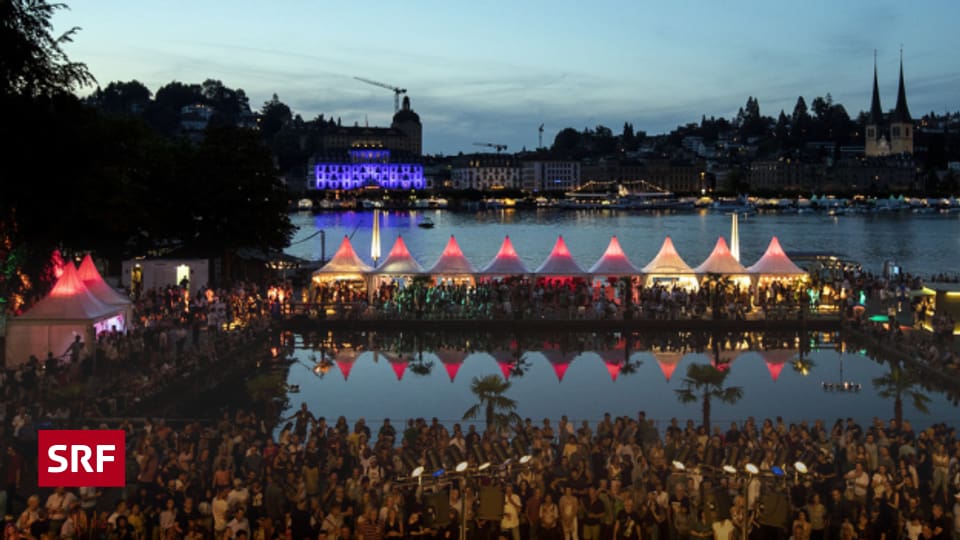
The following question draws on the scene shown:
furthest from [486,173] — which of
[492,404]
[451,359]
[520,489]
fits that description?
[520,489]

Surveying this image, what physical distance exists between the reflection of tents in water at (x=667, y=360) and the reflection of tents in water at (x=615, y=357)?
71cm

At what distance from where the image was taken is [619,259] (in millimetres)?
26859

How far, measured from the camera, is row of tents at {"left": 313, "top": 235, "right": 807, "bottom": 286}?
2667 cm

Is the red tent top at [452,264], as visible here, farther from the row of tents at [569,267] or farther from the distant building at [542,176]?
the distant building at [542,176]

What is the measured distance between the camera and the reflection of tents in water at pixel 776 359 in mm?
20016

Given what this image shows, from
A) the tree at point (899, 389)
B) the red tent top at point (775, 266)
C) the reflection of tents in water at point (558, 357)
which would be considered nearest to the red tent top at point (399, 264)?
the reflection of tents in water at point (558, 357)

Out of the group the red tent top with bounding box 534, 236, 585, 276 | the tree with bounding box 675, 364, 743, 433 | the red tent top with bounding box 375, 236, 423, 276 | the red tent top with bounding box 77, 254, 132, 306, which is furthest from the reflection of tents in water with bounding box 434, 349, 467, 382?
the red tent top with bounding box 77, 254, 132, 306

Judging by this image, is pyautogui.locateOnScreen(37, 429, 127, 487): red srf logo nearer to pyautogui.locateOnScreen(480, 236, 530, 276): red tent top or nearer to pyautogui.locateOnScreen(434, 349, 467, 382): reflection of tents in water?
pyautogui.locateOnScreen(434, 349, 467, 382): reflection of tents in water

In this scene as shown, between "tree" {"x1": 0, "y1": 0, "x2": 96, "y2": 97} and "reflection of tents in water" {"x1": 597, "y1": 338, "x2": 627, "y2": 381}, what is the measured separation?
11322 millimetres

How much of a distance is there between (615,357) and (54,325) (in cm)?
1119

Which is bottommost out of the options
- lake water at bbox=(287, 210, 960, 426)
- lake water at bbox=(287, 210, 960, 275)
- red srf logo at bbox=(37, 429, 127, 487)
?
lake water at bbox=(287, 210, 960, 426)

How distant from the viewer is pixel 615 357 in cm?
2158

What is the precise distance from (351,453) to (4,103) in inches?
335

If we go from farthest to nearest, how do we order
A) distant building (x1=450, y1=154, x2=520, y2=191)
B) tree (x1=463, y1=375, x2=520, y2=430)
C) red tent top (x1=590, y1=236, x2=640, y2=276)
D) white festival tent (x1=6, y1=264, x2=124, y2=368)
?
1. distant building (x1=450, y1=154, x2=520, y2=191)
2. red tent top (x1=590, y1=236, x2=640, y2=276)
3. white festival tent (x1=6, y1=264, x2=124, y2=368)
4. tree (x1=463, y1=375, x2=520, y2=430)
